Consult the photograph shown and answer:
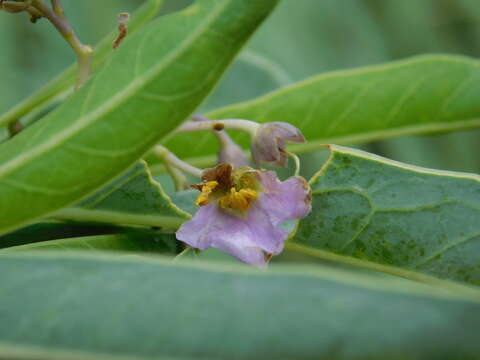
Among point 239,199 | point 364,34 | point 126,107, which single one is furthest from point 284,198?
point 364,34

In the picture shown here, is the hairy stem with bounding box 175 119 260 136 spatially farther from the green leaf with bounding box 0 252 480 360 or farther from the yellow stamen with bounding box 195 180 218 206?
the green leaf with bounding box 0 252 480 360

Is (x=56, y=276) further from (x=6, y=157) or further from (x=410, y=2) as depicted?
(x=410, y=2)

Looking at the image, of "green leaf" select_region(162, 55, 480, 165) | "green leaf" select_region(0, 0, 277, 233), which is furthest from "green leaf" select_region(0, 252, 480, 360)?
"green leaf" select_region(162, 55, 480, 165)

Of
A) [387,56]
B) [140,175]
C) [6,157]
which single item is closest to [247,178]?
[140,175]

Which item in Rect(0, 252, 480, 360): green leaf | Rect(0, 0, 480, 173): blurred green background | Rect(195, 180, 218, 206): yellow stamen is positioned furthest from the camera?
Rect(0, 0, 480, 173): blurred green background

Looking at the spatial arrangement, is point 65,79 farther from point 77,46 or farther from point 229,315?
point 229,315

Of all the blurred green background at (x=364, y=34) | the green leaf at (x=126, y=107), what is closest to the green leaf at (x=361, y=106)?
the green leaf at (x=126, y=107)
